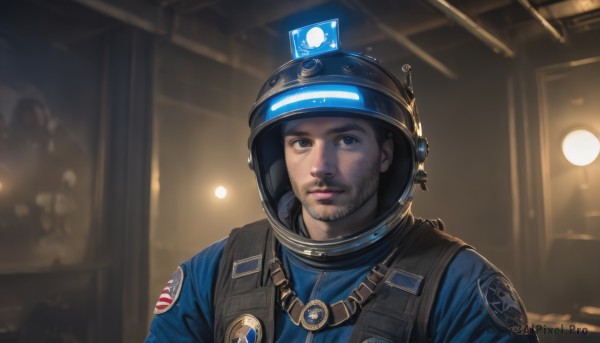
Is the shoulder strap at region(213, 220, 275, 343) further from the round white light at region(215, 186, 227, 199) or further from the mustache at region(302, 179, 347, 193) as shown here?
the round white light at region(215, 186, 227, 199)

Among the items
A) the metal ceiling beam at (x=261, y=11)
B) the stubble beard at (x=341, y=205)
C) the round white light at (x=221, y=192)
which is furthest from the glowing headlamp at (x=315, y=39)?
the round white light at (x=221, y=192)

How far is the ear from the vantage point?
5.01 ft

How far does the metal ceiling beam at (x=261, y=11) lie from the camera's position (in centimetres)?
288

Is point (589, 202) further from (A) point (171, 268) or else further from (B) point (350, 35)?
(A) point (171, 268)

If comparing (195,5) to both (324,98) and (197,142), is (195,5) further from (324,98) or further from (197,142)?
(324,98)

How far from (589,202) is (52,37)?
3213 millimetres

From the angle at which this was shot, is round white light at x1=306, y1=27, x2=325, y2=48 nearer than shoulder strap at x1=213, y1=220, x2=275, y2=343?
No

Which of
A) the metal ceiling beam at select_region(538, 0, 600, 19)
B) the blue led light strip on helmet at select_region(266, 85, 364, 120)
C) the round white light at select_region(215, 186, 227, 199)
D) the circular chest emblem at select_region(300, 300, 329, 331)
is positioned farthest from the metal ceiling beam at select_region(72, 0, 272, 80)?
the circular chest emblem at select_region(300, 300, 329, 331)

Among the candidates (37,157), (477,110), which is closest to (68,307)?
(37,157)

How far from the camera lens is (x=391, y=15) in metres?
3.04

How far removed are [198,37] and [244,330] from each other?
2.25 m

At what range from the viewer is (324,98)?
1.38 m

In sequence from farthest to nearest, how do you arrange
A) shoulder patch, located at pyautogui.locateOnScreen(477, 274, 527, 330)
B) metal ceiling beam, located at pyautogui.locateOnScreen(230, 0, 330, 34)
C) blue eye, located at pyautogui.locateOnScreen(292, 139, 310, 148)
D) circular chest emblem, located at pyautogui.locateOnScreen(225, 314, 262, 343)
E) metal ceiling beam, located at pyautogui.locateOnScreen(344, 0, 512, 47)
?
1. metal ceiling beam, located at pyautogui.locateOnScreen(230, 0, 330, 34)
2. metal ceiling beam, located at pyautogui.locateOnScreen(344, 0, 512, 47)
3. blue eye, located at pyautogui.locateOnScreen(292, 139, 310, 148)
4. circular chest emblem, located at pyautogui.locateOnScreen(225, 314, 262, 343)
5. shoulder patch, located at pyautogui.locateOnScreen(477, 274, 527, 330)

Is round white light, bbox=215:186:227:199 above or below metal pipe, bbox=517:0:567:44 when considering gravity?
below
